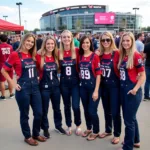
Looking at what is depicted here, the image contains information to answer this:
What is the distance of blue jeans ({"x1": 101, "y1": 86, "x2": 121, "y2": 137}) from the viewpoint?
137 inches

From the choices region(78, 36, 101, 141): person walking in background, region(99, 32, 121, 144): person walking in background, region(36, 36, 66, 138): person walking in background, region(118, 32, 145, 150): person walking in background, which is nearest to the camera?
region(118, 32, 145, 150): person walking in background

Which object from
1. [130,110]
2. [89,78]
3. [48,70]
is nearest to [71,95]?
[89,78]

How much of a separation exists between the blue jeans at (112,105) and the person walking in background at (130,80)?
21cm

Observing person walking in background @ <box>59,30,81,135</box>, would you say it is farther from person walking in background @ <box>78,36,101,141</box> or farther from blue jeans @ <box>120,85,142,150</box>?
blue jeans @ <box>120,85,142,150</box>

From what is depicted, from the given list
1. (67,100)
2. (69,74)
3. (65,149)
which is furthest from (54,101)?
(65,149)

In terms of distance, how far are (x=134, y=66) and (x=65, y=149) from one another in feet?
5.78

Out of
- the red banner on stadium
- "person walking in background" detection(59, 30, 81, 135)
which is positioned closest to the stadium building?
the red banner on stadium

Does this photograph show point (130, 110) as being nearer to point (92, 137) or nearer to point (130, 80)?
point (130, 80)

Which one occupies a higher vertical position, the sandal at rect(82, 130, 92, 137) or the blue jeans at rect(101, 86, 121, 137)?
the blue jeans at rect(101, 86, 121, 137)

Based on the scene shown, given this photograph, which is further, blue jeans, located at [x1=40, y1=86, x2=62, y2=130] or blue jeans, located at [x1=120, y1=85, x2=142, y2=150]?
blue jeans, located at [x1=40, y1=86, x2=62, y2=130]

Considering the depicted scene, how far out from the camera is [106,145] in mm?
3721

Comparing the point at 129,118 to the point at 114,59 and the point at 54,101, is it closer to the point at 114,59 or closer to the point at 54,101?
the point at 114,59

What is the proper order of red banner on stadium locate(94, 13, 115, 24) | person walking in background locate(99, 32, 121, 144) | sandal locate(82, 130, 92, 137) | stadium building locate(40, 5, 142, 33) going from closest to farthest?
person walking in background locate(99, 32, 121, 144) < sandal locate(82, 130, 92, 137) < red banner on stadium locate(94, 13, 115, 24) < stadium building locate(40, 5, 142, 33)

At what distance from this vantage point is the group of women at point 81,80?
3186mm
